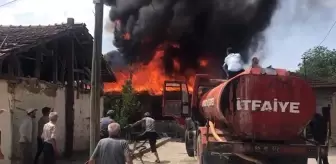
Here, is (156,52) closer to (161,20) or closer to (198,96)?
→ (161,20)

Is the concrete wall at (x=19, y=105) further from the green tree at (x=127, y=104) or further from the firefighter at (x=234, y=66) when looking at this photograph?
the green tree at (x=127, y=104)

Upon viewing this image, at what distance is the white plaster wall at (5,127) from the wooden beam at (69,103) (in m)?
3.74

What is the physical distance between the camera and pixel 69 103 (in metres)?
15.2

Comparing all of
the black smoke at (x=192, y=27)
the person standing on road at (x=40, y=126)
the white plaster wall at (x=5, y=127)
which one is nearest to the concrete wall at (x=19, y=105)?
the white plaster wall at (x=5, y=127)

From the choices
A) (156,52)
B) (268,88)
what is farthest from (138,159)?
(156,52)

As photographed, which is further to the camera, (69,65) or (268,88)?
(69,65)

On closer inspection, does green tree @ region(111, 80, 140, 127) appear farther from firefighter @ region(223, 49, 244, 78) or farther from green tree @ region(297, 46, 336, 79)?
green tree @ region(297, 46, 336, 79)

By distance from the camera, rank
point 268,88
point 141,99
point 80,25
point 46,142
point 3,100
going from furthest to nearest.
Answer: point 141,99 < point 80,25 < point 3,100 < point 46,142 < point 268,88

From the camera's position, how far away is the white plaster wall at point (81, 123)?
16672 mm

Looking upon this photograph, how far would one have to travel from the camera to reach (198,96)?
12.2 metres

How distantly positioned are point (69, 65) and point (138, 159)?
357cm

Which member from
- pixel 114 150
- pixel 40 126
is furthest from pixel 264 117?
pixel 40 126

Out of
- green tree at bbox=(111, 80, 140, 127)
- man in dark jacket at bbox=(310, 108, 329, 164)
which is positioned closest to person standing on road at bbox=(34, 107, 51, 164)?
man in dark jacket at bbox=(310, 108, 329, 164)

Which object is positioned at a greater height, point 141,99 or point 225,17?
point 225,17
